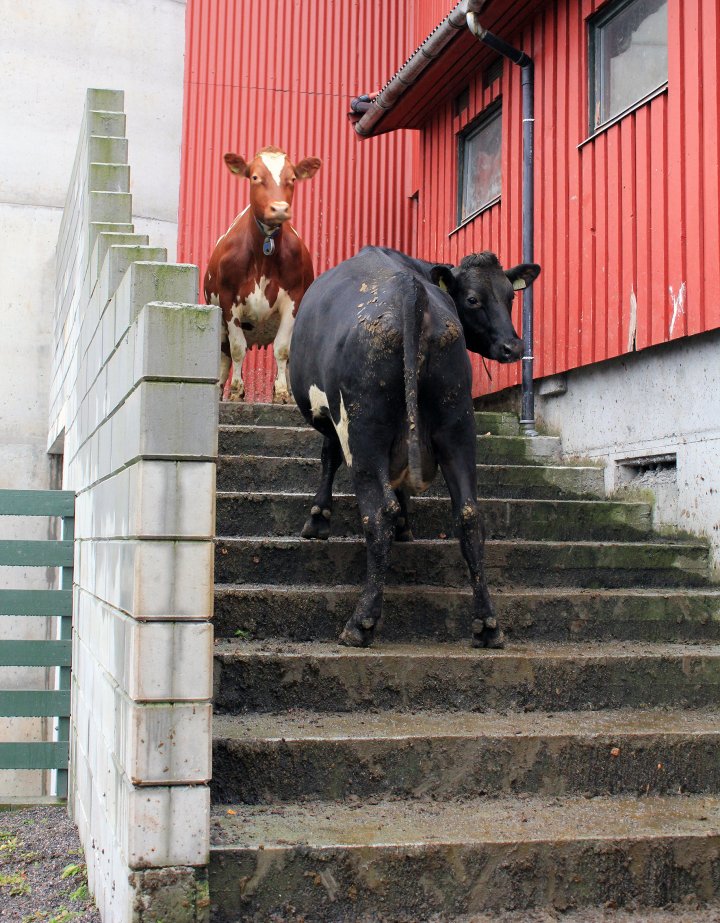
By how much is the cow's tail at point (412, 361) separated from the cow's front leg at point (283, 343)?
3060 mm

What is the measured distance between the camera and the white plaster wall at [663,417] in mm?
5016

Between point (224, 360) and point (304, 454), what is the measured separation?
1.97 metres

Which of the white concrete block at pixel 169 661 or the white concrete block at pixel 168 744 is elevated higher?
the white concrete block at pixel 169 661

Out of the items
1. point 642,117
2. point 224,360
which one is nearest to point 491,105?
point 642,117

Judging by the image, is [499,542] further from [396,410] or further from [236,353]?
[236,353]

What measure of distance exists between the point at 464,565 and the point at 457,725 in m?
1.16

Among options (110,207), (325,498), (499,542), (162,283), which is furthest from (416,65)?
(162,283)

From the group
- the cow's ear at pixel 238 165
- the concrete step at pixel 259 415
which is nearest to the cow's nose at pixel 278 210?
the cow's ear at pixel 238 165

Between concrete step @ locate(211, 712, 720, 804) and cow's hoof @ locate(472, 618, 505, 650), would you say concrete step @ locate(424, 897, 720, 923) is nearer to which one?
concrete step @ locate(211, 712, 720, 804)

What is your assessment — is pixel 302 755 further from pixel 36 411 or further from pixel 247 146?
pixel 247 146

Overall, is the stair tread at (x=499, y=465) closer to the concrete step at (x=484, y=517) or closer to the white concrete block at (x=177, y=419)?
the concrete step at (x=484, y=517)

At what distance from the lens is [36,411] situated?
29.7ft

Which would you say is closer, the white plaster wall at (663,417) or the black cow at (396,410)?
the black cow at (396,410)

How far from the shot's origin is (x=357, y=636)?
390cm
